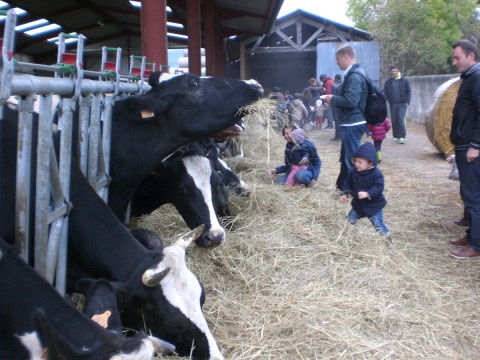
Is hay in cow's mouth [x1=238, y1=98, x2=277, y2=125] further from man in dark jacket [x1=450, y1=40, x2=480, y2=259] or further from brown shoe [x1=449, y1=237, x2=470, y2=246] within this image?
brown shoe [x1=449, y1=237, x2=470, y2=246]

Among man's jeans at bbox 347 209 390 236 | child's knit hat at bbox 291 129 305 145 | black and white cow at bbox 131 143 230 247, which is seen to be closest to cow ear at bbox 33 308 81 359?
black and white cow at bbox 131 143 230 247

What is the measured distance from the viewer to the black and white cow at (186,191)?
4.77 meters

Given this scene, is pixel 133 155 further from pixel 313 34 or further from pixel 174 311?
pixel 313 34

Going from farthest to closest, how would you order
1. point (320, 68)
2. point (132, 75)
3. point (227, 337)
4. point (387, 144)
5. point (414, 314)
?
point (320, 68) → point (387, 144) → point (132, 75) → point (414, 314) → point (227, 337)

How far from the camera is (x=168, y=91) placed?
4.54m

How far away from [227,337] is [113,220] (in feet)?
3.31

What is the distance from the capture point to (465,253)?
5.46 meters

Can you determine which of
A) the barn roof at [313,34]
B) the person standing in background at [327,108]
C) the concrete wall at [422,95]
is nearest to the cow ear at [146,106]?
the person standing in background at [327,108]

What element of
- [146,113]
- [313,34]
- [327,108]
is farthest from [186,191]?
[313,34]

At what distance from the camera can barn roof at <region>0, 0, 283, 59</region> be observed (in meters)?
14.2

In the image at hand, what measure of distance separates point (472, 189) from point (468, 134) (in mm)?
523

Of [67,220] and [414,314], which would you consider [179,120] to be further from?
[414,314]

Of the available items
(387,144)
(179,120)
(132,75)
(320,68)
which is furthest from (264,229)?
(320,68)

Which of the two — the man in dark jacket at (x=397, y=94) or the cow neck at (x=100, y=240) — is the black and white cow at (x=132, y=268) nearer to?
the cow neck at (x=100, y=240)
